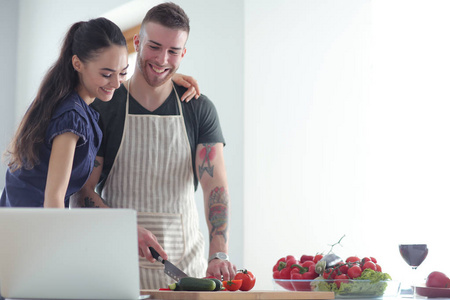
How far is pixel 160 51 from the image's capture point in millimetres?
1943

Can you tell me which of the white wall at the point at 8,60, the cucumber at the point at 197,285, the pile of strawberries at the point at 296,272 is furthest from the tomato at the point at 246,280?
the white wall at the point at 8,60

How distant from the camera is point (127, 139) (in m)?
2.02

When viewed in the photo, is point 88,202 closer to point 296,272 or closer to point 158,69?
point 158,69

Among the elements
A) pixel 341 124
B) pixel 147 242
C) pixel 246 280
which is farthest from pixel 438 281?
pixel 341 124

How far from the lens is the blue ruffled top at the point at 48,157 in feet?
4.83

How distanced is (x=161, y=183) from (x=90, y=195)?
247mm

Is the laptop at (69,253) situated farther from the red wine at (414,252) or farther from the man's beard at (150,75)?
the man's beard at (150,75)

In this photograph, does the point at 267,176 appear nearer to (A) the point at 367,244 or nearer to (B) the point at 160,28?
(A) the point at 367,244

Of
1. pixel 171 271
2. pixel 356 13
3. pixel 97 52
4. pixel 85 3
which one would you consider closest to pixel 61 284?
pixel 171 271

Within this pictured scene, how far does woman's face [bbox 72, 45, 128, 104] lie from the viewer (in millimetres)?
1608

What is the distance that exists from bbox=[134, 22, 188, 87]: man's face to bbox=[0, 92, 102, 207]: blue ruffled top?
406mm

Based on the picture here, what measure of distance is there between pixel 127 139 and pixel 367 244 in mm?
1395

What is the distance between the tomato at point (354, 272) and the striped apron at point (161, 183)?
2.77 feet

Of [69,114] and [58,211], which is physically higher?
[69,114]
